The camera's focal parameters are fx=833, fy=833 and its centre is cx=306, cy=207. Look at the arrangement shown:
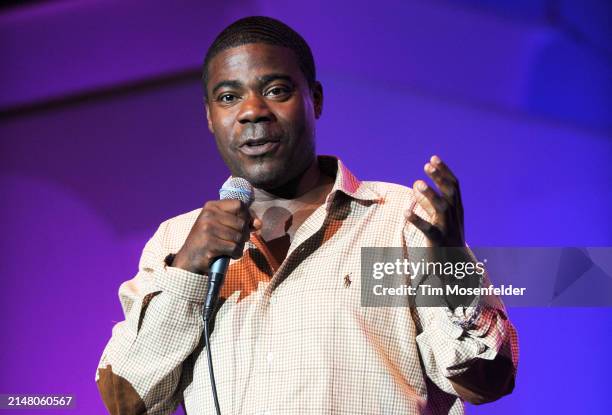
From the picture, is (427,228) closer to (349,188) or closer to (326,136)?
(349,188)

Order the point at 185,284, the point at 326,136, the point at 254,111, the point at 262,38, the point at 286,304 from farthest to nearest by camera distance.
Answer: the point at 326,136 < the point at 262,38 < the point at 254,111 < the point at 286,304 < the point at 185,284

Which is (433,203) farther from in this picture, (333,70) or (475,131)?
(333,70)

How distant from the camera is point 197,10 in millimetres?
2848

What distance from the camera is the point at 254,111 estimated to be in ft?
6.15

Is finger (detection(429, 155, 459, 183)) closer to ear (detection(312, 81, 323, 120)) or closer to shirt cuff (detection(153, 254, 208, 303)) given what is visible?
shirt cuff (detection(153, 254, 208, 303))

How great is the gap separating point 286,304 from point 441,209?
0.47 meters

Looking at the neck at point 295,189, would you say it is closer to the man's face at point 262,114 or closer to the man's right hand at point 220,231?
the man's face at point 262,114

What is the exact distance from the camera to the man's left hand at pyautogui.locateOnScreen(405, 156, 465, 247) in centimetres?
144

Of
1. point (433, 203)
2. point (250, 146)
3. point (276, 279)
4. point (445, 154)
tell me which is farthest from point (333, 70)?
point (433, 203)

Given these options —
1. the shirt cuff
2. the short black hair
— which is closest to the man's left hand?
the shirt cuff

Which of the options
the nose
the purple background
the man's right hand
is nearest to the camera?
the man's right hand

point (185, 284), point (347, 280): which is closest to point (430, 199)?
point (347, 280)

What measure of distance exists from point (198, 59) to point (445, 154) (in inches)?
35.5

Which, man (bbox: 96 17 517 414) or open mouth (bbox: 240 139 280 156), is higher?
open mouth (bbox: 240 139 280 156)
